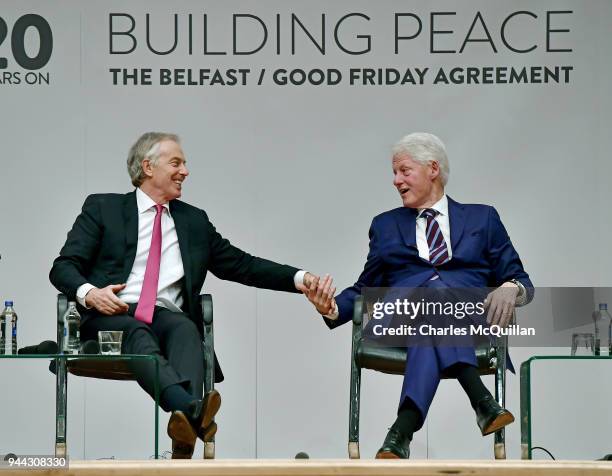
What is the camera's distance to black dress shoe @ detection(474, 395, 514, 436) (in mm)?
4262

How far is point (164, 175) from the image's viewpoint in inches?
204

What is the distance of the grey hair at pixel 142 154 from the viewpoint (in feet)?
17.2

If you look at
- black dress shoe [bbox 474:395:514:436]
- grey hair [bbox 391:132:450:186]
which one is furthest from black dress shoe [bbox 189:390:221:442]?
grey hair [bbox 391:132:450:186]

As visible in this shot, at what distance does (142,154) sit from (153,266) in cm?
49

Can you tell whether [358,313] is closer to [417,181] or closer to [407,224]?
[407,224]

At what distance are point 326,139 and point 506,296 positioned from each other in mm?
1626

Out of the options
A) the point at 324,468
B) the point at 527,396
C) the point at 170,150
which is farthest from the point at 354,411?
the point at 324,468

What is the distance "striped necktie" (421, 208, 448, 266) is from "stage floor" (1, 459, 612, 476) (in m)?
1.76

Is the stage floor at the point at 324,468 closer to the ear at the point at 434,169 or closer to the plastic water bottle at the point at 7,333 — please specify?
the plastic water bottle at the point at 7,333

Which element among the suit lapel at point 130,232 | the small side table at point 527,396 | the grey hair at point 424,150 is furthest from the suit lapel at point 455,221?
the suit lapel at point 130,232

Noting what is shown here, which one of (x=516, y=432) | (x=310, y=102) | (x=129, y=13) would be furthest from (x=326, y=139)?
(x=516, y=432)

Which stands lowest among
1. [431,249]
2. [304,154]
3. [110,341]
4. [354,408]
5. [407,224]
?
[354,408]

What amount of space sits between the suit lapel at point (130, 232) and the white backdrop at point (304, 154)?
3.19ft

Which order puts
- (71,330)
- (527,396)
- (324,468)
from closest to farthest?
(324,468)
(527,396)
(71,330)
